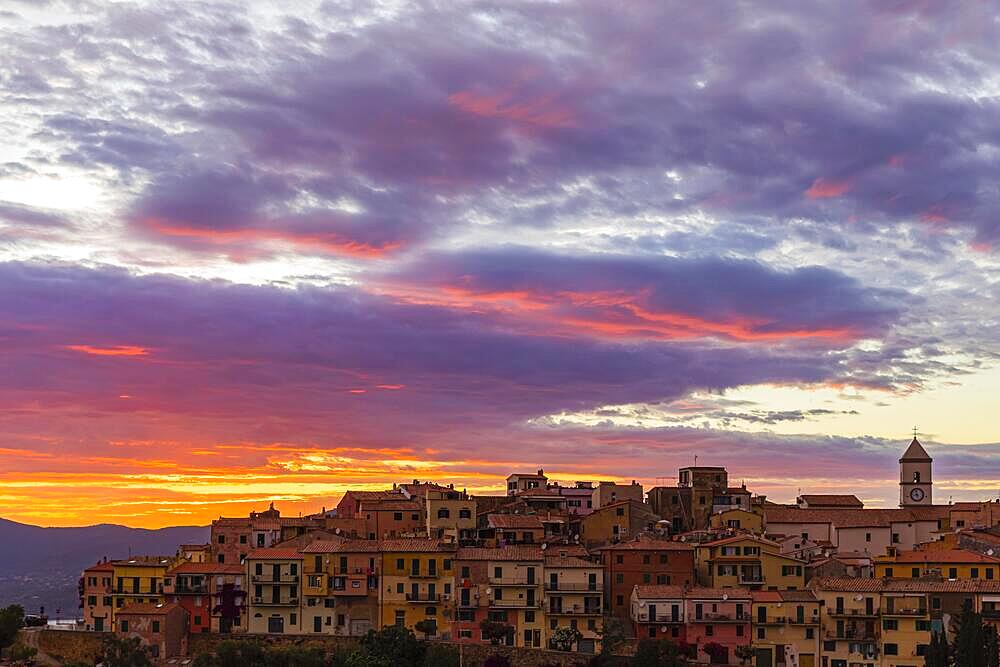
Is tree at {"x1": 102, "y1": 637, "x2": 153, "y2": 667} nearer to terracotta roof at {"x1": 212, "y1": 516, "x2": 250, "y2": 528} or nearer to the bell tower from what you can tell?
terracotta roof at {"x1": 212, "y1": 516, "x2": 250, "y2": 528}

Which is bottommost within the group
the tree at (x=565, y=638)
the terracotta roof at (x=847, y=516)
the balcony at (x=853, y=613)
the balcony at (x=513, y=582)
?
the tree at (x=565, y=638)

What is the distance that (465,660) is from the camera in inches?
3442

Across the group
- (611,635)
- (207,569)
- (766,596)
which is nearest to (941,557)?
(766,596)

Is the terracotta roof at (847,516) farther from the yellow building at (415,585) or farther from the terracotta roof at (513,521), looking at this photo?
the yellow building at (415,585)

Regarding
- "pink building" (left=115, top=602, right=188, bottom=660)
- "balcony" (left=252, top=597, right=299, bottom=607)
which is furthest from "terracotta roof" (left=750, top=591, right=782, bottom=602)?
"pink building" (left=115, top=602, right=188, bottom=660)

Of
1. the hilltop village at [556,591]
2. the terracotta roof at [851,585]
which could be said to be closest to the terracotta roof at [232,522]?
the hilltop village at [556,591]

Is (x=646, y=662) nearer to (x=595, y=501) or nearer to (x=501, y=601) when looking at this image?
(x=501, y=601)

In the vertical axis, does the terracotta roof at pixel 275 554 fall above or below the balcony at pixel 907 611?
above

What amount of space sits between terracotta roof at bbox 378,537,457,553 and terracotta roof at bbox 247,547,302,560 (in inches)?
232

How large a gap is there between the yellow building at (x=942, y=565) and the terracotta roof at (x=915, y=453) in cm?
3681

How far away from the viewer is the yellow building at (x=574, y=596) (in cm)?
9225

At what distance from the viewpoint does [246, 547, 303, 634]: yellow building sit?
93125mm

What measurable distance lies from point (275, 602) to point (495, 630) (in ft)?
50.5

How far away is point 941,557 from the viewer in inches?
3711
